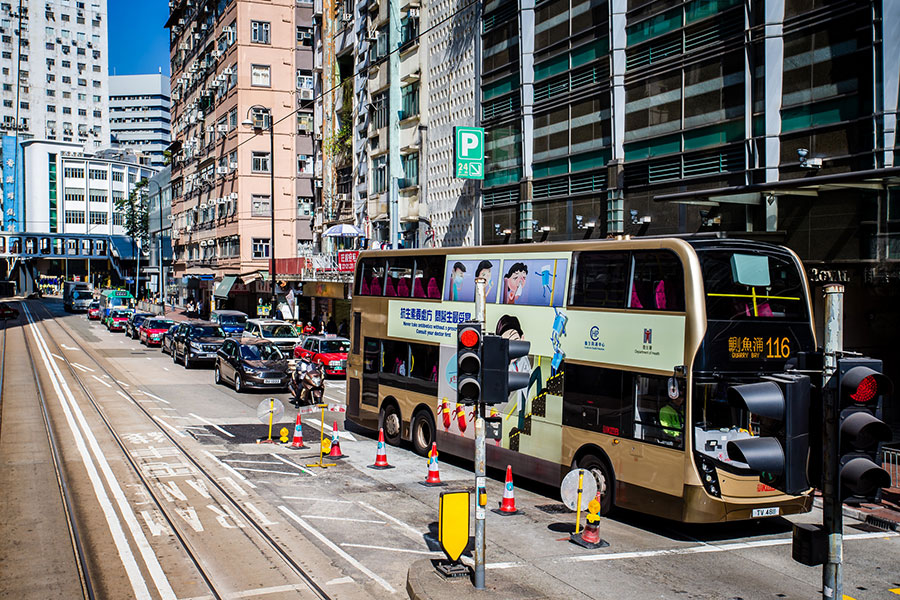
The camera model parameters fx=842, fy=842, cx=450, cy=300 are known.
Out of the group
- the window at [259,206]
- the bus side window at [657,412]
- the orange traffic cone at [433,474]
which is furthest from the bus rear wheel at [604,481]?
the window at [259,206]

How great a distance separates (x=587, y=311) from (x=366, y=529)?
485cm

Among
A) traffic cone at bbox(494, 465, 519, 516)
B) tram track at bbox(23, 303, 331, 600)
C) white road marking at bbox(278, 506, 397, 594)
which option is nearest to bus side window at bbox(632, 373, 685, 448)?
traffic cone at bbox(494, 465, 519, 516)

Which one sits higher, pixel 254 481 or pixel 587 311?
pixel 587 311

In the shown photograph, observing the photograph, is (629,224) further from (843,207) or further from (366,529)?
(366,529)

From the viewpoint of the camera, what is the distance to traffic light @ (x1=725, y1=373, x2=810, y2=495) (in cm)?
539

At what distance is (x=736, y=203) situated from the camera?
21.5 m

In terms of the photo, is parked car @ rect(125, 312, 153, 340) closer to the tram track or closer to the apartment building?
the apartment building

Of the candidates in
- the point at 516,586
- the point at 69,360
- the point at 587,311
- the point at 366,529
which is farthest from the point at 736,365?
the point at 69,360

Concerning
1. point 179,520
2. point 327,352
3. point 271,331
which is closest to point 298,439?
point 179,520

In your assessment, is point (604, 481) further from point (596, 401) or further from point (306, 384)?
point (306, 384)

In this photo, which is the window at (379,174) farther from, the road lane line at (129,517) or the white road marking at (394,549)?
the white road marking at (394,549)

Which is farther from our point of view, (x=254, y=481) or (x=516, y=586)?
(x=254, y=481)

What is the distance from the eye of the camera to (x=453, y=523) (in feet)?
32.4

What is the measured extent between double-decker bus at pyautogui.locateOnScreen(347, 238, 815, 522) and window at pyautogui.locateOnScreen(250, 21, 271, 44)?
50.7 meters
